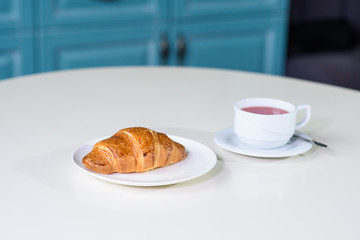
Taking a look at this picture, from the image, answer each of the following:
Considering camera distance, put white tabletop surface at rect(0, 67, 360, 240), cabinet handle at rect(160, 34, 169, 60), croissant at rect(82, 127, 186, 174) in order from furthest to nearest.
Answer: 1. cabinet handle at rect(160, 34, 169, 60)
2. croissant at rect(82, 127, 186, 174)
3. white tabletop surface at rect(0, 67, 360, 240)

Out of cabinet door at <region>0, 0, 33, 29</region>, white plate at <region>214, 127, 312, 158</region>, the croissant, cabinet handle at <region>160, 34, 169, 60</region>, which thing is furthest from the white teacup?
cabinet handle at <region>160, 34, 169, 60</region>

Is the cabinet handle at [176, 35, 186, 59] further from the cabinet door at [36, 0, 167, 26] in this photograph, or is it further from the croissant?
the croissant

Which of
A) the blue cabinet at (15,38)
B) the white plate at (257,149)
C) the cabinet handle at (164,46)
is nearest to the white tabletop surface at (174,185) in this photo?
the white plate at (257,149)

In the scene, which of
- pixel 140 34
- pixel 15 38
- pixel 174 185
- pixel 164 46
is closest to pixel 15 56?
pixel 15 38

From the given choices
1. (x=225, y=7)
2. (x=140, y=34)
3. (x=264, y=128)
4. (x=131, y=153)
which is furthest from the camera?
(x=225, y=7)

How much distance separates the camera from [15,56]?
2.40 metres

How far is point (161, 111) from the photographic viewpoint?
1.19 meters

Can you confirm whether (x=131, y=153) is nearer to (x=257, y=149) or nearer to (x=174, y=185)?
(x=174, y=185)

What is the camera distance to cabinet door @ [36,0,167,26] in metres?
2.42

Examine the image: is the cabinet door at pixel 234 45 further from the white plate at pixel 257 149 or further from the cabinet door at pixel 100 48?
the white plate at pixel 257 149

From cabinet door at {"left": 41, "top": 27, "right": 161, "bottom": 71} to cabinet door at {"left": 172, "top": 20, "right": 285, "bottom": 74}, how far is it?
0.14 metres

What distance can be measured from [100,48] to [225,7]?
26.2 inches

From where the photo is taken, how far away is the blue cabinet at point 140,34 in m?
2.39

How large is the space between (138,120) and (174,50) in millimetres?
1681
